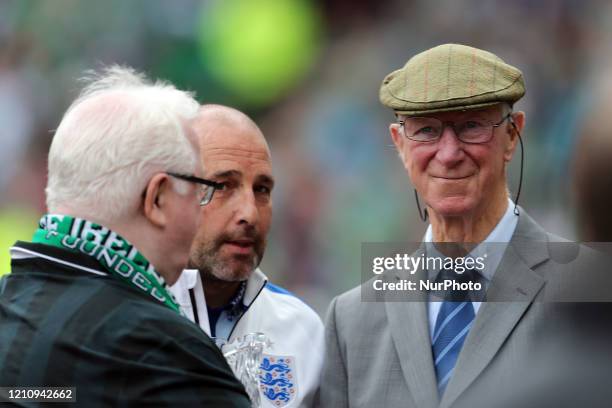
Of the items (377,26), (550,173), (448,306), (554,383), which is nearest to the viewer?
(554,383)

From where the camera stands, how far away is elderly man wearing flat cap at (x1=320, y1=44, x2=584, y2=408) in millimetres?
2975

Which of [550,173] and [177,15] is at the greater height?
[177,15]

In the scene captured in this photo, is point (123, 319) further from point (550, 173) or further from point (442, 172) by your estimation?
point (550, 173)

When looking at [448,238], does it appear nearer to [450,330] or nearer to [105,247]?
[450,330]

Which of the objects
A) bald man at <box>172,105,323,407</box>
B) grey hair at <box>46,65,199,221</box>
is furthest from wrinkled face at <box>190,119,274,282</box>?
grey hair at <box>46,65,199,221</box>

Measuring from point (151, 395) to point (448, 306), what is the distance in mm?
1242

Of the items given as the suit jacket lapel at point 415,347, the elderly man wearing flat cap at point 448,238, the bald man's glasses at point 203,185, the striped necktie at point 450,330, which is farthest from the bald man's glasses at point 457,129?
the bald man's glasses at point 203,185

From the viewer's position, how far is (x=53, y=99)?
25.0ft

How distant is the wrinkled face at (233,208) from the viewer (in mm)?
3307

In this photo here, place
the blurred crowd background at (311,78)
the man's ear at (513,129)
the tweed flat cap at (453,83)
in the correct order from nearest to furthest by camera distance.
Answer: the tweed flat cap at (453,83)
the man's ear at (513,129)
the blurred crowd background at (311,78)

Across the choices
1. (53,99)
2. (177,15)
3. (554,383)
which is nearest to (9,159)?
(53,99)

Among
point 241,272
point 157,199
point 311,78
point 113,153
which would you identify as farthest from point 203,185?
point 311,78

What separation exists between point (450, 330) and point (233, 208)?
0.83m

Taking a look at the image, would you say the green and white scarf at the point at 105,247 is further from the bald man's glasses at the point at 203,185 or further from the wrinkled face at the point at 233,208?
the wrinkled face at the point at 233,208
